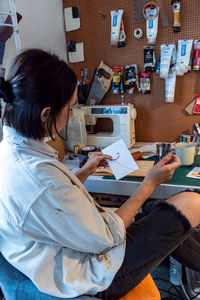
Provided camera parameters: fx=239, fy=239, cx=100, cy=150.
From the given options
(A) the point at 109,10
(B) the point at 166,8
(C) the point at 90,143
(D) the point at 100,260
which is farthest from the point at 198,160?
(A) the point at 109,10

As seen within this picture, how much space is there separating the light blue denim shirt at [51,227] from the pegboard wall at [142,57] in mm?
1181

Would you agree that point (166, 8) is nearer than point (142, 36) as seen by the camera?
Yes

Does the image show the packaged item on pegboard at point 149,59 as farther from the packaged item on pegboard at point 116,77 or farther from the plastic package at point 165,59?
the packaged item on pegboard at point 116,77

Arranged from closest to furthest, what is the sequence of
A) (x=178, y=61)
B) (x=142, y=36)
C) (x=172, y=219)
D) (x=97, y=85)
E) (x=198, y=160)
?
1. (x=172, y=219)
2. (x=198, y=160)
3. (x=178, y=61)
4. (x=142, y=36)
5. (x=97, y=85)

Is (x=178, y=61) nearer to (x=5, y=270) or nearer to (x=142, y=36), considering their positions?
(x=142, y=36)

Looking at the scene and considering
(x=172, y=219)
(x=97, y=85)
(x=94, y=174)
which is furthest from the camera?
(x=97, y=85)

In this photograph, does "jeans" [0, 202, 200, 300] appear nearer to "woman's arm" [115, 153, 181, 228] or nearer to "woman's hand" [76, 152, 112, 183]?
"woman's arm" [115, 153, 181, 228]

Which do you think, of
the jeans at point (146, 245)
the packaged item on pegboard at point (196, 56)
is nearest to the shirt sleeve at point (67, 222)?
the jeans at point (146, 245)

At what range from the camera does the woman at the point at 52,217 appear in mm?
624

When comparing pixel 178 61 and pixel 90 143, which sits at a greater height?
pixel 178 61

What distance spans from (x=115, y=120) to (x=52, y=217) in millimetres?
1082

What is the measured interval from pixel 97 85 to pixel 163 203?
120 cm

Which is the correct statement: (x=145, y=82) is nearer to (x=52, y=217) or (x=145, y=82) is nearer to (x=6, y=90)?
(x=6, y=90)

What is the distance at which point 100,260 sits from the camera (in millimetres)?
718
